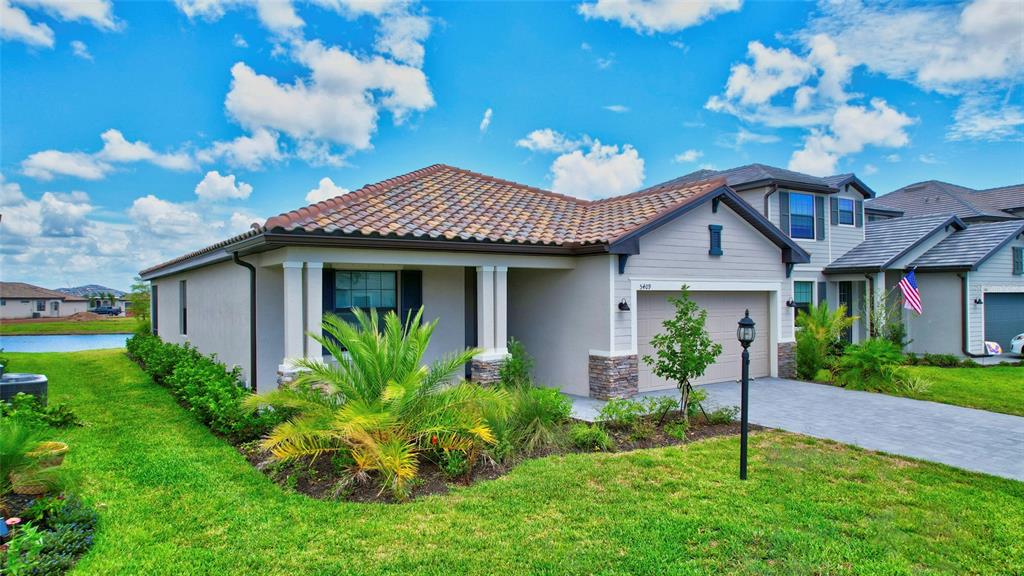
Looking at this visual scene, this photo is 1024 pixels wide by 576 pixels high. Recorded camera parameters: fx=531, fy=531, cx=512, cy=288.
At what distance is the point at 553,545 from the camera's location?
163 inches

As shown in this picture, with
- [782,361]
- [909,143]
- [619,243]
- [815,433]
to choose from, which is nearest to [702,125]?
[909,143]

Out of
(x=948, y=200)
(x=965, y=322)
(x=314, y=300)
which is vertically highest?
(x=948, y=200)

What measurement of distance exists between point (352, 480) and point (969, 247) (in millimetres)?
20568

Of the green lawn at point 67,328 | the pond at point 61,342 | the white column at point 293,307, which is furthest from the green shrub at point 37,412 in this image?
the green lawn at point 67,328

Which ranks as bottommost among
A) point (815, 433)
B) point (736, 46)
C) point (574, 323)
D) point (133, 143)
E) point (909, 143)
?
point (815, 433)

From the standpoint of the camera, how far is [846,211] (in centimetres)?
1908

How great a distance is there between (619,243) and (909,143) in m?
18.0

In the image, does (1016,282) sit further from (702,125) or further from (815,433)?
(815,433)

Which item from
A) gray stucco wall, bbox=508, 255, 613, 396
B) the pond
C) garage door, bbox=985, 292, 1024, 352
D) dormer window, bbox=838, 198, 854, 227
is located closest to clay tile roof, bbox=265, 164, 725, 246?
gray stucco wall, bbox=508, 255, 613, 396

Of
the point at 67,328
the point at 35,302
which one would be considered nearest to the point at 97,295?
the point at 35,302

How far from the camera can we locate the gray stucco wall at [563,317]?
10195 millimetres

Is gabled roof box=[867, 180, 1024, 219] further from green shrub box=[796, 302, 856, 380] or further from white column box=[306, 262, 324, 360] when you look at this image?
white column box=[306, 262, 324, 360]

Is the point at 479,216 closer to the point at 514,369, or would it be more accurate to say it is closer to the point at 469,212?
the point at 469,212

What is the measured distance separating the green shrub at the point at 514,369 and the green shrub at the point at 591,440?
248 centimetres
